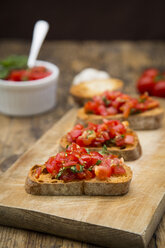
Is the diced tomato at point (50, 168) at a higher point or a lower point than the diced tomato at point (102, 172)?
lower

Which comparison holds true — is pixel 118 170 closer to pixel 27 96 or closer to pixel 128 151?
pixel 128 151

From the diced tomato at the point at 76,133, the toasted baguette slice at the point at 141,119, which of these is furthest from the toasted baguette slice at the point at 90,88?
the diced tomato at the point at 76,133

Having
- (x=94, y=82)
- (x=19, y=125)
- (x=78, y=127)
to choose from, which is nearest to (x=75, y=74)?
(x=94, y=82)

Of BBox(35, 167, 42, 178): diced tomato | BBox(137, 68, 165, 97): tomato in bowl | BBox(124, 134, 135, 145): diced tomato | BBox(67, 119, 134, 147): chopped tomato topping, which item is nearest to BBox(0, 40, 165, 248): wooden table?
BBox(137, 68, 165, 97): tomato in bowl

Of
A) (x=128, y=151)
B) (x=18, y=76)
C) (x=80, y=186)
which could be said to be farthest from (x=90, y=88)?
(x=80, y=186)

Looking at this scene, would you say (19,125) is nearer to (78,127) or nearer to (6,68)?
(6,68)

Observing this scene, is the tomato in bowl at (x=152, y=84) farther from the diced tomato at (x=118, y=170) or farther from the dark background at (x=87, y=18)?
the dark background at (x=87, y=18)

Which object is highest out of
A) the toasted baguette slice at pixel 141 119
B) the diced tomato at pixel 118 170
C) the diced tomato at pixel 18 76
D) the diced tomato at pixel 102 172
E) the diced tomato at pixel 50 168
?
the diced tomato at pixel 102 172
